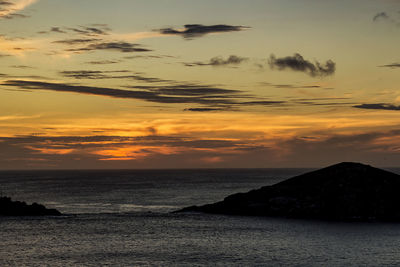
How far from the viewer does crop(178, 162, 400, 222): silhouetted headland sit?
11631cm

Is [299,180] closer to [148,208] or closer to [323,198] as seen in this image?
[323,198]

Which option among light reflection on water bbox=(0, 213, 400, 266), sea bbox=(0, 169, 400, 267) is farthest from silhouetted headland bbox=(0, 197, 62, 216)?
light reflection on water bbox=(0, 213, 400, 266)

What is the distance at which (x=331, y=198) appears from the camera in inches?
4734

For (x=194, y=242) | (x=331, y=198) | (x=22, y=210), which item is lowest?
(x=194, y=242)

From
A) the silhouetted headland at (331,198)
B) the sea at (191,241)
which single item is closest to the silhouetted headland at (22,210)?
the sea at (191,241)

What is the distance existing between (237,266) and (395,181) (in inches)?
2638

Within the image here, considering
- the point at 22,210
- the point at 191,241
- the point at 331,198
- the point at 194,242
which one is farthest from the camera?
the point at 22,210

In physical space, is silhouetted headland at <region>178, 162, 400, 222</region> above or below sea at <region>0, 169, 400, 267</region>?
above

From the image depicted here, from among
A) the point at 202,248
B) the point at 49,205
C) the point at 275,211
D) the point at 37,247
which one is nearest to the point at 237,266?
the point at 202,248

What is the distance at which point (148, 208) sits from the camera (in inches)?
6122

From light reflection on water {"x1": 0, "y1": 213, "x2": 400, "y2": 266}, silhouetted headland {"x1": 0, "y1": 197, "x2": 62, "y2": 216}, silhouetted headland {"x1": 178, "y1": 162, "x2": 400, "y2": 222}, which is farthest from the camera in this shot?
silhouetted headland {"x1": 0, "y1": 197, "x2": 62, "y2": 216}

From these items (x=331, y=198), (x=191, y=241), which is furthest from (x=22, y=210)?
(x=331, y=198)

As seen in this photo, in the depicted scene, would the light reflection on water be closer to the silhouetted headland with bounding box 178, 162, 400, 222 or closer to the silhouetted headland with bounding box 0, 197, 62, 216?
the silhouetted headland with bounding box 0, 197, 62, 216

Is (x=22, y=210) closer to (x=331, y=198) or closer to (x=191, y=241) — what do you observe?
(x=191, y=241)
